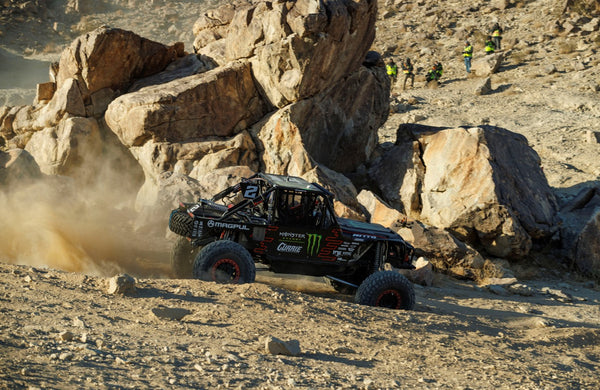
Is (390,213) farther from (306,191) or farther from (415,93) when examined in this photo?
(415,93)

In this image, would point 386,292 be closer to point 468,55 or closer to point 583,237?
point 583,237

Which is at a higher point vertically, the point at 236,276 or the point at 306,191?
the point at 306,191

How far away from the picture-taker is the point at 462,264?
572 inches

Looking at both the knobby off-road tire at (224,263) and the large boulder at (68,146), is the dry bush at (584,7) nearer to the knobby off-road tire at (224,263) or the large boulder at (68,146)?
the large boulder at (68,146)

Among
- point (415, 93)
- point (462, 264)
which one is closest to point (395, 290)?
point (462, 264)

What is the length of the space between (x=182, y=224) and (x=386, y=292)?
3.59 meters

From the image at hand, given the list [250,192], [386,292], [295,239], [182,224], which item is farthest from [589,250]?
[182,224]

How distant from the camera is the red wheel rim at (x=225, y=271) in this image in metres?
8.99

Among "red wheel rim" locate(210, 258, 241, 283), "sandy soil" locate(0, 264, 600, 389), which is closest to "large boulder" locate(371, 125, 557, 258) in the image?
"sandy soil" locate(0, 264, 600, 389)

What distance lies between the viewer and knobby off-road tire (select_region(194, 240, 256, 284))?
29.3 feet

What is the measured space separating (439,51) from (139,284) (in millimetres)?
33475

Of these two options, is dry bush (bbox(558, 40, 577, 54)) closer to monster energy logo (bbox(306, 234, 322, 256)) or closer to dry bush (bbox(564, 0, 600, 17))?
dry bush (bbox(564, 0, 600, 17))

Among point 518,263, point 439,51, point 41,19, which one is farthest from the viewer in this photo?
point 41,19

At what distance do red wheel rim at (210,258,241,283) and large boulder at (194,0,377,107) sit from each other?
9386mm
